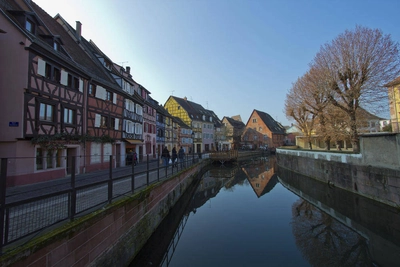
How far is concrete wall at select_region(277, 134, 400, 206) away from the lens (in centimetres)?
1096

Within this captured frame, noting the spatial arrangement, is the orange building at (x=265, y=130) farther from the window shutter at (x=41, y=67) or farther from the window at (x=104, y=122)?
the window shutter at (x=41, y=67)

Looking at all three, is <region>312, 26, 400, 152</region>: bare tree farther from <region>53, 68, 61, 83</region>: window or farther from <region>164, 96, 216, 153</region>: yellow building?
<region>164, 96, 216, 153</region>: yellow building

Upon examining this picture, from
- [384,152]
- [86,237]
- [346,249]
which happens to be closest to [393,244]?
[346,249]

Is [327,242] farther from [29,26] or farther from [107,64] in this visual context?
[107,64]

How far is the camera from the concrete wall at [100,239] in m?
3.61

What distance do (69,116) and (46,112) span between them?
1.95 metres

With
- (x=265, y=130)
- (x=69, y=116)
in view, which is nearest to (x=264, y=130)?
(x=265, y=130)

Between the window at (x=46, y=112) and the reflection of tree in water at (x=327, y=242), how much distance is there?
13.4 m

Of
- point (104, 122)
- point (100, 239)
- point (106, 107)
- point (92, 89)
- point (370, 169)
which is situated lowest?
point (100, 239)

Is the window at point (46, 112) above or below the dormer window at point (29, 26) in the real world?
below

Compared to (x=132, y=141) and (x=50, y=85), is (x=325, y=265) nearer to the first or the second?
(x=50, y=85)

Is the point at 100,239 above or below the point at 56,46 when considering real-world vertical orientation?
below

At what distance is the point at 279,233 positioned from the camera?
9.38 metres

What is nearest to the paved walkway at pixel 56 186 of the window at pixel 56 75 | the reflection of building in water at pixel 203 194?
the reflection of building in water at pixel 203 194
